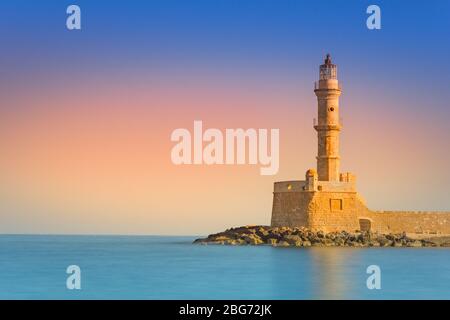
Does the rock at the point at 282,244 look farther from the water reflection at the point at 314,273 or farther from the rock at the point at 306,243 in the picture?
the water reflection at the point at 314,273

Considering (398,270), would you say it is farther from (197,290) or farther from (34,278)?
(34,278)

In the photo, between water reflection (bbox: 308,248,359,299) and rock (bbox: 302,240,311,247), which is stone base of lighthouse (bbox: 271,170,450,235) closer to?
rock (bbox: 302,240,311,247)

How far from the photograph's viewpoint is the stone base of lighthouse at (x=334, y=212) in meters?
47.3

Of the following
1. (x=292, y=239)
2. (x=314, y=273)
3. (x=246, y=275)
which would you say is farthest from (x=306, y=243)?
(x=246, y=275)

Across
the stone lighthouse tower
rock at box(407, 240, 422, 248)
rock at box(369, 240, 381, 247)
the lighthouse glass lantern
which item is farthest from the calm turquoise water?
the lighthouse glass lantern

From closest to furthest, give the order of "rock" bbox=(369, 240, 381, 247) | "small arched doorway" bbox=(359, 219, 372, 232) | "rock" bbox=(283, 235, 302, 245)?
"rock" bbox=(283, 235, 302, 245) < "rock" bbox=(369, 240, 381, 247) < "small arched doorway" bbox=(359, 219, 372, 232)

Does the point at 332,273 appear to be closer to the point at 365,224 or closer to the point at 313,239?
the point at 313,239

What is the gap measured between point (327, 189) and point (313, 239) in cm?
271

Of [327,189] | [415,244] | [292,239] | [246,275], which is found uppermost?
[327,189]

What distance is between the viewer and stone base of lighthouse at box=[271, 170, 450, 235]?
155 ft

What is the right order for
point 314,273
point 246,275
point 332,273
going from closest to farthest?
point 246,275
point 332,273
point 314,273

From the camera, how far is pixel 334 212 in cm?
4772
